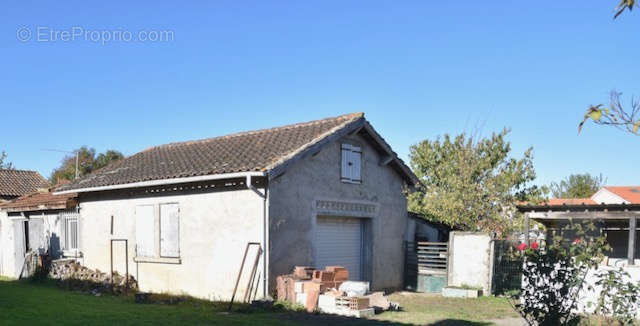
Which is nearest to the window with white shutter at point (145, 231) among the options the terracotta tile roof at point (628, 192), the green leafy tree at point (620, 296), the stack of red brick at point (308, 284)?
the stack of red brick at point (308, 284)

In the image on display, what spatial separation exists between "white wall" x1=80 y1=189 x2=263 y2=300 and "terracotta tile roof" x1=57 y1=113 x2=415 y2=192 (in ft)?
2.09

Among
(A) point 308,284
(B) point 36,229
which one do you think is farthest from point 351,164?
(B) point 36,229

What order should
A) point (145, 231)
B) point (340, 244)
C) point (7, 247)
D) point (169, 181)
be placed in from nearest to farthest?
point (169, 181)
point (340, 244)
point (145, 231)
point (7, 247)

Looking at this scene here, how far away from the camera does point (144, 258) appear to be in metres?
15.3

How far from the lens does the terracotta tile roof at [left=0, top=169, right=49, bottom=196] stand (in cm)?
2731

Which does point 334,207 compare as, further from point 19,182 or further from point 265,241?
point 19,182

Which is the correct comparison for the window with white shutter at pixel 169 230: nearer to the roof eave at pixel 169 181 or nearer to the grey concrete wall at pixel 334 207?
the roof eave at pixel 169 181

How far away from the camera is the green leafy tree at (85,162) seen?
47.1m

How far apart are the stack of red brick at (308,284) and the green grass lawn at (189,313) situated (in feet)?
1.84

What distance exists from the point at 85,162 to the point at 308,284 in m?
41.6

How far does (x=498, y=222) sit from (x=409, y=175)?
632 centimetres

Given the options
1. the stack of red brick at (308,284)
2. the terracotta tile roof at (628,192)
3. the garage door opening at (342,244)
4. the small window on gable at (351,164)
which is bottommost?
the stack of red brick at (308,284)

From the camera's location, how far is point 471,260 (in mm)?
15305

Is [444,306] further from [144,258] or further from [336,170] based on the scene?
[144,258]
